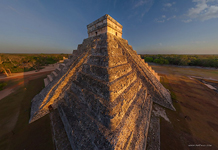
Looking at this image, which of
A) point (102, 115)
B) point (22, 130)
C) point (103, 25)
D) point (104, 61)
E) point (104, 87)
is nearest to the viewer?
point (102, 115)

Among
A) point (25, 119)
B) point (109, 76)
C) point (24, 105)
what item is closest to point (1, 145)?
point (25, 119)

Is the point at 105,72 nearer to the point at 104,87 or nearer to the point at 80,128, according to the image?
the point at 104,87

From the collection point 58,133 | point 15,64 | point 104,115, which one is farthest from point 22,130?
point 15,64

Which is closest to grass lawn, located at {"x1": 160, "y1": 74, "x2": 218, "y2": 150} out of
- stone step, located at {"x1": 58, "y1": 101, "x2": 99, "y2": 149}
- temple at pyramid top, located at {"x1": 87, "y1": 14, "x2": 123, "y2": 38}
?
stone step, located at {"x1": 58, "y1": 101, "x2": 99, "y2": 149}

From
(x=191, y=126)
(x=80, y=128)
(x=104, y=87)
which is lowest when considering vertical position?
(x=191, y=126)

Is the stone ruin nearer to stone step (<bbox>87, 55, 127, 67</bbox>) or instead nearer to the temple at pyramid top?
stone step (<bbox>87, 55, 127, 67</bbox>)

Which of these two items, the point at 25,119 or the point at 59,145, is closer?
the point at 59,145

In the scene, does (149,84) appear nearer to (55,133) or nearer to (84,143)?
(84,143)

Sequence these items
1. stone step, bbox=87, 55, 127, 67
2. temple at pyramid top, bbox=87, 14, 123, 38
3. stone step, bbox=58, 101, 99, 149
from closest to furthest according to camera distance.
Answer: stone step, bbox=58, 101, 99, 149
stone step, bbox=87, 55, 127, 67
temple at pyramid top, bbox=87, 14, 123, 38

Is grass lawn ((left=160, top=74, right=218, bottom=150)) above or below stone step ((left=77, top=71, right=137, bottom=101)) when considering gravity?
below

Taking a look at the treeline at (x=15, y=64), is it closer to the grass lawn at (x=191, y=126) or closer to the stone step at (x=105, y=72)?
the stone step at (x=105, y=72)

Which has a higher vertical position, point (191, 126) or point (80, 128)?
point (80, 128)
